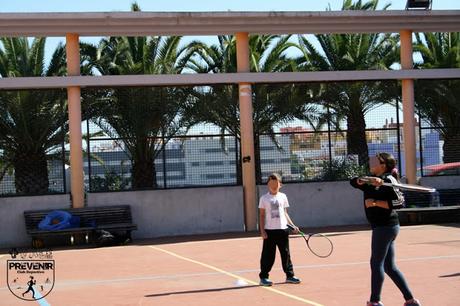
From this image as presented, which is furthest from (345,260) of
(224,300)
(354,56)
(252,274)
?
(354,56)

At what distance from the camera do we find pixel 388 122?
79.5 feet

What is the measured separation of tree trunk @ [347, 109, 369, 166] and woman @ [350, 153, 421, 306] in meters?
15.9

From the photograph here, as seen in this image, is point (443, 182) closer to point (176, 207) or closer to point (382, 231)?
point (176, 207)

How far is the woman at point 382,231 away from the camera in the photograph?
27.6 feet

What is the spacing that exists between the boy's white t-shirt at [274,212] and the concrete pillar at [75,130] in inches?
437

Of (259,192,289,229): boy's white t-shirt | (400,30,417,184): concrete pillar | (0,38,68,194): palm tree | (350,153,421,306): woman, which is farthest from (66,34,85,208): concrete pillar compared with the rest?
(350,153,421,306): woman

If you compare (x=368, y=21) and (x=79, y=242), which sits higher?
(x=368, y=21)

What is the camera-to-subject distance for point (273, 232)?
11.4 meters

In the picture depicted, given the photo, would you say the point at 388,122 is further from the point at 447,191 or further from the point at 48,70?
the point at 48,70

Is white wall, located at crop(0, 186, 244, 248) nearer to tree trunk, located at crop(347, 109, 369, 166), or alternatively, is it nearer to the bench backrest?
the bench backrest

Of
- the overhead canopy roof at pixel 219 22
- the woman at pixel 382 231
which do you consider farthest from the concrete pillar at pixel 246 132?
the woman at pixel 382 231

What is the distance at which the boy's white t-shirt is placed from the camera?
1142 centimetres

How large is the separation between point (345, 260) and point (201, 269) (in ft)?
9.02

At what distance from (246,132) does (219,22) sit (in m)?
3.43
